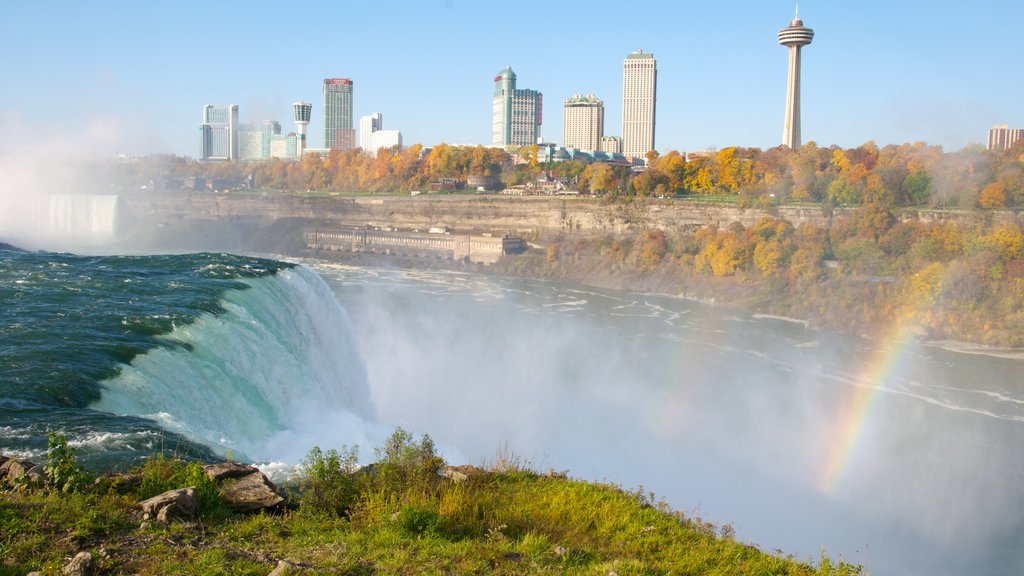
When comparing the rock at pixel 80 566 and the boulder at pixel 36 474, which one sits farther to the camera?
the boulder at pixel 36 474

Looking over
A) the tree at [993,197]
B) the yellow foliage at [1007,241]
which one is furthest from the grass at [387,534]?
the tree at [993,197]

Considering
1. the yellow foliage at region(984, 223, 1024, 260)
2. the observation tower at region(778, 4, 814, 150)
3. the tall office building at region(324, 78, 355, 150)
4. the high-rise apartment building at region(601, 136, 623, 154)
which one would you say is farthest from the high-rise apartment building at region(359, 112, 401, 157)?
the yellow foliage at region(984, 223, 1024, 260)

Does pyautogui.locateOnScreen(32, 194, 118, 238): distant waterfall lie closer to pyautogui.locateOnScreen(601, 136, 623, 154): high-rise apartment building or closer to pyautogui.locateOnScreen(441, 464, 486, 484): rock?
pyautogui.locateOnScreen(441, 464, 486, 484): rock

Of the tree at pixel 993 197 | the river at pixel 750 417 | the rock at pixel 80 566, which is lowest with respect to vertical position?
the river at pixel 750 417

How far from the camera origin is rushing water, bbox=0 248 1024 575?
10.3 meters

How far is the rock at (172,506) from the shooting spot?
18.3ft

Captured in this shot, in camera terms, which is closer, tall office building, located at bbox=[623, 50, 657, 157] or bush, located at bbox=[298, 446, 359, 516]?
bush, located at bbox=[298, 446, 359, 516]

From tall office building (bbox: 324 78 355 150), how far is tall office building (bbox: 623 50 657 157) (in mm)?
59457

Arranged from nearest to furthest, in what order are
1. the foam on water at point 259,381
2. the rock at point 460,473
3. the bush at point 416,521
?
1. the bush at point 416,521
2. the rock at point 460,473
3. the foam on water at point 259,381

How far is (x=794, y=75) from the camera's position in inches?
3159

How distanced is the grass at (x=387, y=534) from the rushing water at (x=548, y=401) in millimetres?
1840

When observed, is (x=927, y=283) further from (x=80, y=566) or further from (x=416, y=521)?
(x=80, y=566)

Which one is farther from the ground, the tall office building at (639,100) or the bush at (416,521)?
the tall office building at (639,100)

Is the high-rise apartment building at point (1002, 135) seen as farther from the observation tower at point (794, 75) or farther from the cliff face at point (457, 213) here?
the cliff face at point (457, 213)
